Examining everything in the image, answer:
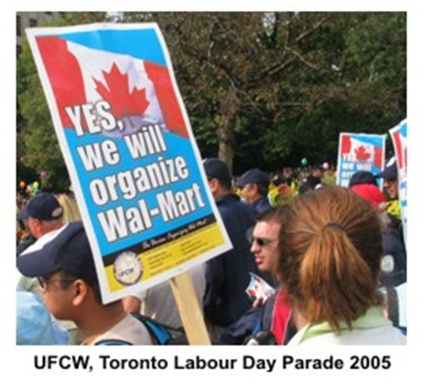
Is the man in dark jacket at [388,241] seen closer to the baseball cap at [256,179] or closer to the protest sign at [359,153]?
the baseball cap at [256,179]

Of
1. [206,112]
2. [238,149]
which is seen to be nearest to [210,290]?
[206,112]

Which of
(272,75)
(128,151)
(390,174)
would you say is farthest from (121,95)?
(272,75)

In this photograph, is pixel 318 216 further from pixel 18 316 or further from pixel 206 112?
pixel 206 112

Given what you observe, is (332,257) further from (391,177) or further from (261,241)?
(391,177)

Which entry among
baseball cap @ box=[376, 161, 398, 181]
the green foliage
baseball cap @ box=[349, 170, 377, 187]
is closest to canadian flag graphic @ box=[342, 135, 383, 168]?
the green foliage

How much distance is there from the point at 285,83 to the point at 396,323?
7.19m

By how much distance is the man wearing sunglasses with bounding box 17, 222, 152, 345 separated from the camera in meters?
2.34

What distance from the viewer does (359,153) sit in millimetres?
7551

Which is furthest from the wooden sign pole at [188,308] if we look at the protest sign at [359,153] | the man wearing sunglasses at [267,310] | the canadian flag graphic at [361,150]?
the canadian flag graphic at [361,150]

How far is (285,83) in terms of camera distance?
31.6 ft

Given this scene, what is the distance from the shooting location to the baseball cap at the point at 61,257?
7.85 ft

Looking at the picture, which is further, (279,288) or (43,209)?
(43,209)

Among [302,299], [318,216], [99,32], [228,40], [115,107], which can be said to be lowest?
[302,299]

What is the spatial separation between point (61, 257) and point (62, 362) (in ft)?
2.89
